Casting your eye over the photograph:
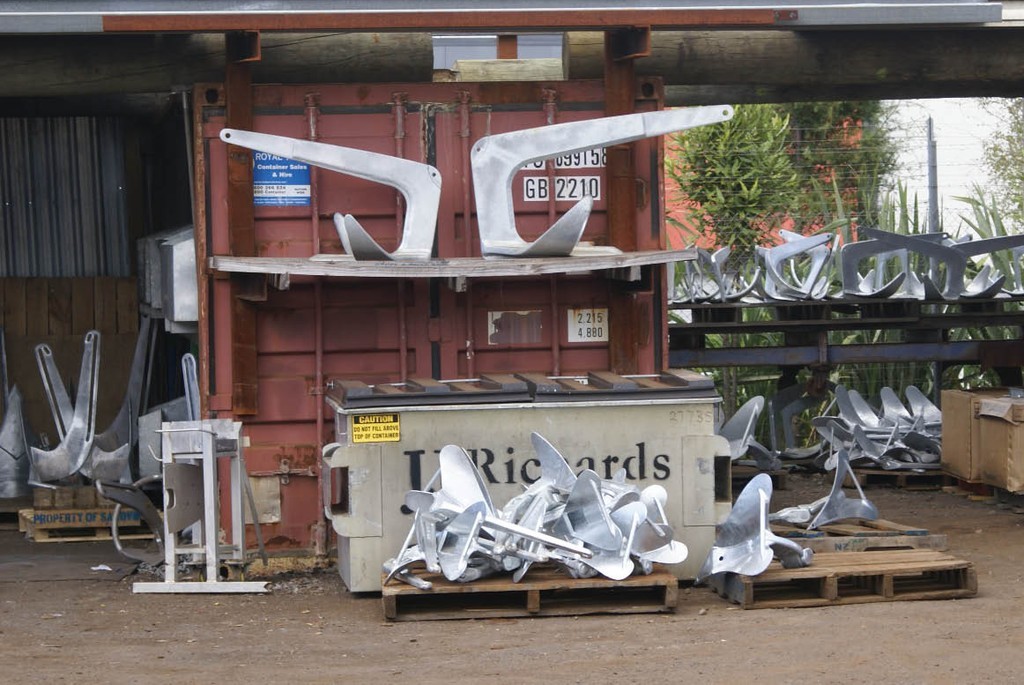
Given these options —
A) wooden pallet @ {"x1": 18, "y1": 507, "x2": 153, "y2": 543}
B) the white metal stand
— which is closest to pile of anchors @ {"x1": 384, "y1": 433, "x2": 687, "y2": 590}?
the white metal stand

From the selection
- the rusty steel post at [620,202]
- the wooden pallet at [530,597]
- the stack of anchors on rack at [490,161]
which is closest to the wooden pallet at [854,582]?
the wooden pallet at [530,597]

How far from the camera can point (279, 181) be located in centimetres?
891

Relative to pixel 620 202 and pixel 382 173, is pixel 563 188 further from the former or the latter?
pixel 382 173

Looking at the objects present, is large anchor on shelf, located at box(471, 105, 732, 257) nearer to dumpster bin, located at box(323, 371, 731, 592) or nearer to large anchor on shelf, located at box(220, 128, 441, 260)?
large anchor on shelf, located at box(220, 128, 441, 260)

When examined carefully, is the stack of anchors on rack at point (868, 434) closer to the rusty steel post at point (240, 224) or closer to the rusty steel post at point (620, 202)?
the rusty steel post at point (620, 202)

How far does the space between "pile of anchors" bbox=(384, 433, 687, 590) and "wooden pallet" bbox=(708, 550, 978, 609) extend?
0.44 metres

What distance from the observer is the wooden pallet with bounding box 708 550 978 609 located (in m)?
7.46

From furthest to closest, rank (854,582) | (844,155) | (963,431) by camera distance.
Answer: (844,155), (963,431), (854,582)

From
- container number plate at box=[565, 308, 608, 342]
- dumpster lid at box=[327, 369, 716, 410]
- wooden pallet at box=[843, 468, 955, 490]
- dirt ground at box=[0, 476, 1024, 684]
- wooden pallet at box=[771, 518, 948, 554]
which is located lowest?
dirt ground at box=[0, 476, 1024, 684]

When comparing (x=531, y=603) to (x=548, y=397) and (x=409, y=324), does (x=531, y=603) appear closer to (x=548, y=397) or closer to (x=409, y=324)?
(x=548, y=397)

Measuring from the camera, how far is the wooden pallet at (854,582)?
7465 millimetres

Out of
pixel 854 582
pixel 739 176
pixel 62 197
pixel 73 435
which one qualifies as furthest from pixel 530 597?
pixel 739 176

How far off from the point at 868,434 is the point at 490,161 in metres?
5.25

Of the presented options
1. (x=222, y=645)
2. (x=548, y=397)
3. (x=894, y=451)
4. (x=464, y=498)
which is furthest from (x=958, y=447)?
(x=222, y=645)
